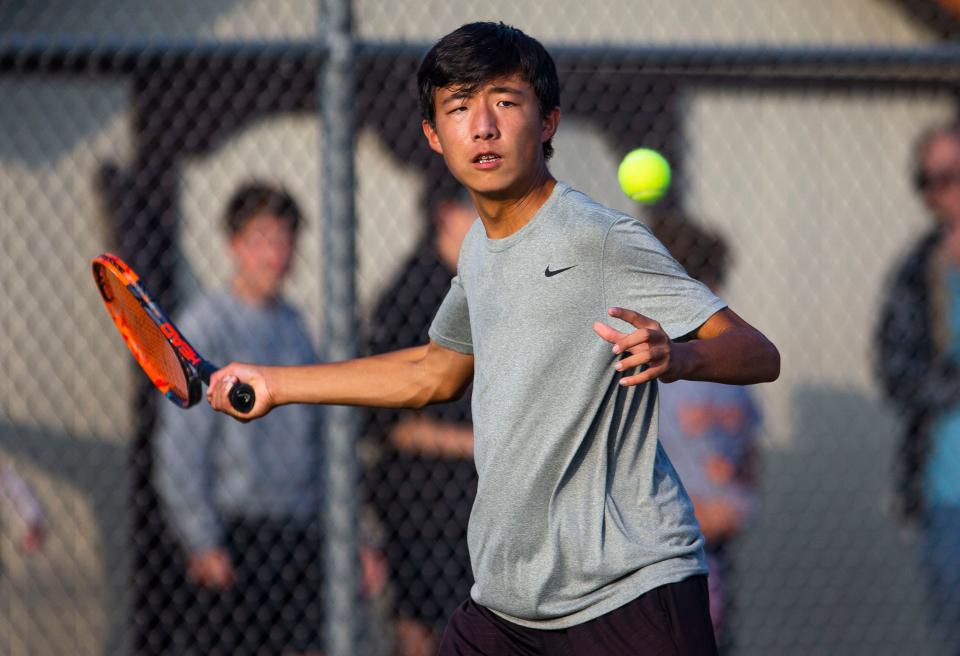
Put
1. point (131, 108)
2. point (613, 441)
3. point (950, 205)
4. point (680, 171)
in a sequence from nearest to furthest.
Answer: point (613, 441) → point (950, 205) → point (131, 108) → point (680, 171)

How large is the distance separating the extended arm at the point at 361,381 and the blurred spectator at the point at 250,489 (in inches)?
63.0

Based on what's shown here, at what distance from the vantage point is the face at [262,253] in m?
4.64

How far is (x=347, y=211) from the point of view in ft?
13.6

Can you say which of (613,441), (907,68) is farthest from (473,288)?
(907,68)

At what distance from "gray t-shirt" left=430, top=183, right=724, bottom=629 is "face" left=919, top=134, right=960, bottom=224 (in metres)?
2.71

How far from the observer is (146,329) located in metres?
3.18

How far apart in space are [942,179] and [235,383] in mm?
3051

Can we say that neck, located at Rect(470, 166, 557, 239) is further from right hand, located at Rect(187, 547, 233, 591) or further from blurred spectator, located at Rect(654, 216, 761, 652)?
right hand, located at Rect(187, 547, 233, 591)

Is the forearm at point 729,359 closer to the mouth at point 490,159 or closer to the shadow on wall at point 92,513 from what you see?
the mouth at point 490,159

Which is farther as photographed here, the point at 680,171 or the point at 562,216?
the point at 680,171

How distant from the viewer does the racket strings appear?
3.05 meters

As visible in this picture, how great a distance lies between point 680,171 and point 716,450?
186 centimetres

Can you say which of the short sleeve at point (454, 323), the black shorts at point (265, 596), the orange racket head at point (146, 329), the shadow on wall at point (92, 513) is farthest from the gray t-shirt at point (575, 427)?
the shadow on wall at point (92, 513)

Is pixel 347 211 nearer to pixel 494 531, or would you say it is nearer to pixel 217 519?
pixel 217 519
